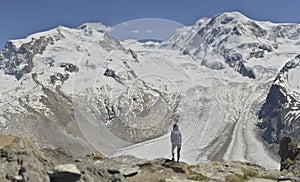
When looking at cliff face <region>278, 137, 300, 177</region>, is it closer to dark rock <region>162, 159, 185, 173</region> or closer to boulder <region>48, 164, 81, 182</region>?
dark rock <region>162, 159, 185, 173</region>

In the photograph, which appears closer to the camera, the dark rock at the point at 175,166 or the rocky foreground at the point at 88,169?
the rocky foreground at the point at 88,169

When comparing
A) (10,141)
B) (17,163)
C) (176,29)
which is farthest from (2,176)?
(176,29)

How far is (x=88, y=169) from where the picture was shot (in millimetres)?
20109

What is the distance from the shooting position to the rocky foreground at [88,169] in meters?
17.9

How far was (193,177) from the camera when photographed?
25.6 meters

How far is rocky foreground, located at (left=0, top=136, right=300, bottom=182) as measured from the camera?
58.7 ft

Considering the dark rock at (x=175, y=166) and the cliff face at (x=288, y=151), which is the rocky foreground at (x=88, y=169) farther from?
the cliff face at (x=288, y=151)

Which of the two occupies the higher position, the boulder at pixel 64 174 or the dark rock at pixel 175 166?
the boulder at pixel 64 174

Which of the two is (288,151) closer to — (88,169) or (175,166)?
(175,166)

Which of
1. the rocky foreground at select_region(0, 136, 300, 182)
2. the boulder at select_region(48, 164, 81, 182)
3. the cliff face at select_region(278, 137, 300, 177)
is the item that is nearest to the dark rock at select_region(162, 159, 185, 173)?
the rocky foreground at select_region(0, 136, 300, 182)

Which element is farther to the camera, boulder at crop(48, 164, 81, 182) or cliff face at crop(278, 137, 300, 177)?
cliff face at crop(278, 137, 300, 177)

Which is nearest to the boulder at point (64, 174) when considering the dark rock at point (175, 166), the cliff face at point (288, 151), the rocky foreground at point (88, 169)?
the rocky foreground at point (88, 169)

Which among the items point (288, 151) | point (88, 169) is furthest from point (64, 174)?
point (288, 151)

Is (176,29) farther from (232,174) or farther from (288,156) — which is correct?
(288,156)
